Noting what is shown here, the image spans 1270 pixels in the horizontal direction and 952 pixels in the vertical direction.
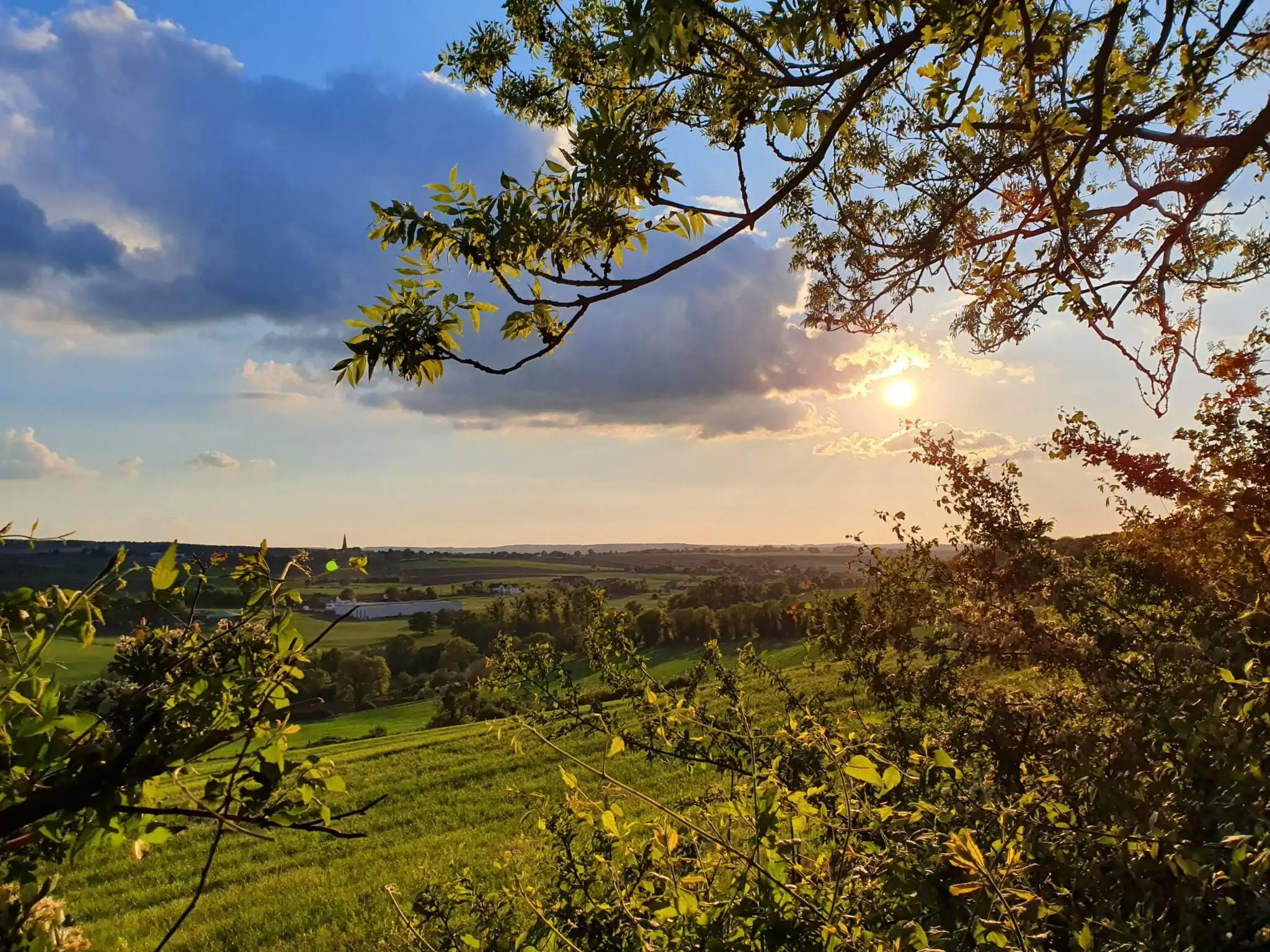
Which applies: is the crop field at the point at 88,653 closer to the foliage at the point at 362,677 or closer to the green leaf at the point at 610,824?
the green leaf at the point at 610,824

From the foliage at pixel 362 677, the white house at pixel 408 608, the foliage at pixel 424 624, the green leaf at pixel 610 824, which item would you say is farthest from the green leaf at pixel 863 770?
the white house at pixel 408 608

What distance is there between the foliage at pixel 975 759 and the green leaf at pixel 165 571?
99 centimetres

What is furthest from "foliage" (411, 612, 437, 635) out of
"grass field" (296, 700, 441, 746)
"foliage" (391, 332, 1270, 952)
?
"foliage" (391, 332, 1270, 952)

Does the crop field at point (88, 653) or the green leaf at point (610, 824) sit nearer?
the crop field at point (88, 653)

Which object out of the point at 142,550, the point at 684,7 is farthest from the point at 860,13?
the point at 142,550

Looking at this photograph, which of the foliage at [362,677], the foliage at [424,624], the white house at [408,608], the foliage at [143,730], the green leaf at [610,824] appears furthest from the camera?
the white house at [408,608]

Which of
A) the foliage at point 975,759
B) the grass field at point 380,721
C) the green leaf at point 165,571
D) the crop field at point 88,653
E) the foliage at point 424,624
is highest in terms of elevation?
the green leaf at point 165,571

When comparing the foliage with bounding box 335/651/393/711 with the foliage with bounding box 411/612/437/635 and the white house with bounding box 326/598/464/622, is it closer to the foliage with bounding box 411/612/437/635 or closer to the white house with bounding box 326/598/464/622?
the foliage with bounding box 411/612/437/635

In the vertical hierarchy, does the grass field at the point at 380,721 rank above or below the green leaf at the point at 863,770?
below

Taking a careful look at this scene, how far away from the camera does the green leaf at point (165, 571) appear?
1506 millimetres

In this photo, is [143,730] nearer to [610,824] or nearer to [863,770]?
[610,824]

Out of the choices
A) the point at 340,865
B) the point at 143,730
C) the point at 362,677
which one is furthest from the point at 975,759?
the point at 362,677

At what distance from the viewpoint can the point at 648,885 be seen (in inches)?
92.7

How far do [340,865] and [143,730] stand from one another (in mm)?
12844
